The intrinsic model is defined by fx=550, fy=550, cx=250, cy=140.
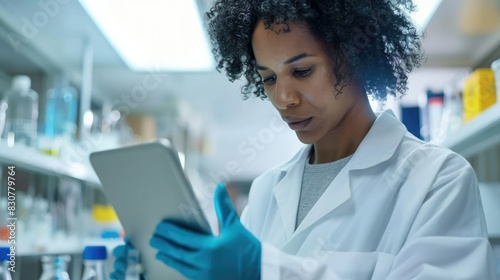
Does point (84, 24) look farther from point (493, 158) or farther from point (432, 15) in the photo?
point (493, 158)

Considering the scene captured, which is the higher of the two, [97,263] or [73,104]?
[73,104]

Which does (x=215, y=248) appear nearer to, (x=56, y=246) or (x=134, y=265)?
(x=134, y=265)

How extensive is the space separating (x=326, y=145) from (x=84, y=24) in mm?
1470

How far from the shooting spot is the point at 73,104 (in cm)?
275

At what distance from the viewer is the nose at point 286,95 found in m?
1.18

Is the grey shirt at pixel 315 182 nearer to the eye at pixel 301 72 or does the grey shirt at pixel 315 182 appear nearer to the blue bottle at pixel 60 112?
the eye at pixel 301 72

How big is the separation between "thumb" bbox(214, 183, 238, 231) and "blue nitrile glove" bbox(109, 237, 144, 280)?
22 centimetres

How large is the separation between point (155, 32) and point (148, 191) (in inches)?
Answer: 64.1

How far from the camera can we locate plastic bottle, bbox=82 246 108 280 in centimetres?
117

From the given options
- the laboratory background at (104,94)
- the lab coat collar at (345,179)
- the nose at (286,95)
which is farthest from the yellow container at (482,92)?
the nose at (286,95)

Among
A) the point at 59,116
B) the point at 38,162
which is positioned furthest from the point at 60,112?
the point at 38,162

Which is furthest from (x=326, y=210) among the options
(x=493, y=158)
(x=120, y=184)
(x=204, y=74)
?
(x=204, y=74)

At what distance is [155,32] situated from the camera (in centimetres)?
247

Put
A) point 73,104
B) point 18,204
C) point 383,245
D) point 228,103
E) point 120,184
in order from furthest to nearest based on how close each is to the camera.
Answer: point 228,103 < point 73,104 < point 18,204 < point 383,245 < point 120,184
